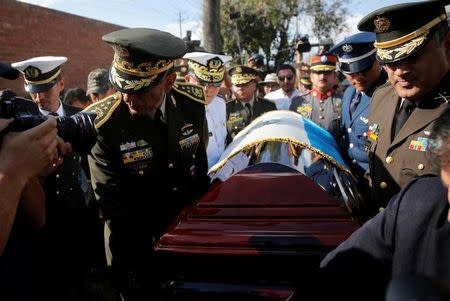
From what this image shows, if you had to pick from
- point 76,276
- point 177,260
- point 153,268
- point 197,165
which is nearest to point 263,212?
point 177,260

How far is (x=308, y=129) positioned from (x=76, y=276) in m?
1.63

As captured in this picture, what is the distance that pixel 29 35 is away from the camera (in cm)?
921

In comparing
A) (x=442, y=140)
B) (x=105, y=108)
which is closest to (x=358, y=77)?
(x=105, y=108)

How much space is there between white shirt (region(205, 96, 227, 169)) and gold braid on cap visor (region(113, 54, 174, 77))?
1333 millimetres

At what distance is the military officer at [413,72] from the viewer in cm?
168

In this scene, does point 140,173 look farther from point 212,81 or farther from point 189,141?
point 212,81

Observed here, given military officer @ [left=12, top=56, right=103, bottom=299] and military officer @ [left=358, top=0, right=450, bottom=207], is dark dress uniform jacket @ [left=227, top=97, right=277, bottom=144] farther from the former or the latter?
Answer: military officer @ [left=358, top=0, right=450, bottom=207]

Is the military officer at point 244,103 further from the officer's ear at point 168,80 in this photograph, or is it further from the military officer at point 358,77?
the officer's ear at point 168,80

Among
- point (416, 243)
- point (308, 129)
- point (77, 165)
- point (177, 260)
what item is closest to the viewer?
point (416, 243)

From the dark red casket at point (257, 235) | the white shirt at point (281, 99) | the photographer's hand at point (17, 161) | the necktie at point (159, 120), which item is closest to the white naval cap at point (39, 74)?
the necktie at point (159, 120)

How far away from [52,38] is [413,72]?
10101 millimetres

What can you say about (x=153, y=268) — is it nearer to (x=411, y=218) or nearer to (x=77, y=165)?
(x=411, y=218)

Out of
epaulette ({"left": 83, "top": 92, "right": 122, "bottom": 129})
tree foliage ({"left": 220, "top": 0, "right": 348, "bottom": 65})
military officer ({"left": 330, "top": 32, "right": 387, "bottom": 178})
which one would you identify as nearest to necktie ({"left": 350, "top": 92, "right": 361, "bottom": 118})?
military officer ({"left": 330, "top": 32, "right": 387, "bottom": 178})

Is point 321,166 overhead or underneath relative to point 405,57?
underneath
